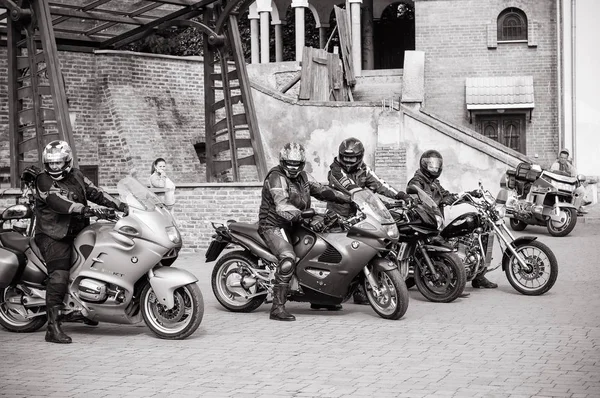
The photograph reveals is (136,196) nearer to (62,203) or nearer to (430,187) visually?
(62,203)

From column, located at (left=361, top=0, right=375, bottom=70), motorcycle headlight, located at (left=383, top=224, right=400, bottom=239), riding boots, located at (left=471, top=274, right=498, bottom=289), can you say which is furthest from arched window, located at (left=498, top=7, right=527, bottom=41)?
motorcycle headlight, located at (left=383, top=224, right=400, bottom=239)

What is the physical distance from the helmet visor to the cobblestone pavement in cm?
150

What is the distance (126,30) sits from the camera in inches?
812

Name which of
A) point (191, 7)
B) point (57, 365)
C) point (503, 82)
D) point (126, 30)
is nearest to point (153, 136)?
point (126, 30)

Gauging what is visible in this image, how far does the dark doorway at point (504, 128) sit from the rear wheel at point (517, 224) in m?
11.9

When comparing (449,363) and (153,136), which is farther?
(153,136)

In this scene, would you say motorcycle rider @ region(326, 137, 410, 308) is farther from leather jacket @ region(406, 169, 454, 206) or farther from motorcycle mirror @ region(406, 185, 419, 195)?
leather jacket @ region(406, 169, 454, 206)

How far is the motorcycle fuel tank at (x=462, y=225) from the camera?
11188 mm

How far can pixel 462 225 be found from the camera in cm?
1120

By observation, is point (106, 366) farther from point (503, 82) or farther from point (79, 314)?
point (503, 82)

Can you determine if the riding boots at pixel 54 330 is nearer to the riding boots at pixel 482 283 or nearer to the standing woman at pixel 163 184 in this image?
the riding boots at pixel 482 283

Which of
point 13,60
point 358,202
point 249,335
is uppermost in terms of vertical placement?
point 13,60

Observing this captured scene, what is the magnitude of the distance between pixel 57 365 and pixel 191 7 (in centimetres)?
1138

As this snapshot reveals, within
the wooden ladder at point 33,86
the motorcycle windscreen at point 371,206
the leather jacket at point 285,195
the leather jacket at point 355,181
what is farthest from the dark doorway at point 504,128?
the motorcycle windscreen at point 371,206
